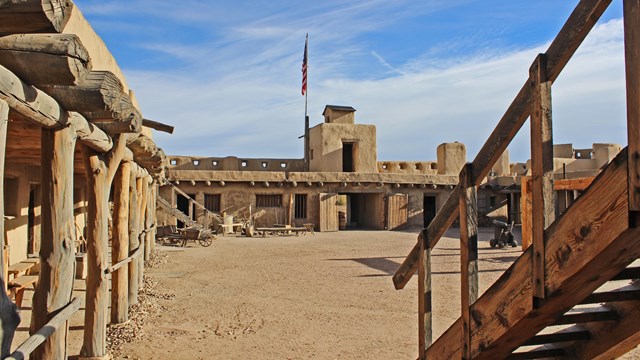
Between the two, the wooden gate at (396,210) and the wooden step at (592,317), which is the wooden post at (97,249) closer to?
the wooden step at (592,317)

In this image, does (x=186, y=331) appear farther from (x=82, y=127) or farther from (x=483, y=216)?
(x=483, y=216)

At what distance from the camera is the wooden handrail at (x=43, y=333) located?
317 centimetres

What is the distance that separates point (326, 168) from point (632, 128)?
25.0 m

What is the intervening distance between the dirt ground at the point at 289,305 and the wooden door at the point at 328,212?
8157 millimetres

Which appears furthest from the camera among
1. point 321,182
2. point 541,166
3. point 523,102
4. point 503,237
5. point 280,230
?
point 321,182

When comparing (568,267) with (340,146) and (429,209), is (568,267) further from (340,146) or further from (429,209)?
(429,209)

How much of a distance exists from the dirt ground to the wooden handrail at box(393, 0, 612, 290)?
350cm

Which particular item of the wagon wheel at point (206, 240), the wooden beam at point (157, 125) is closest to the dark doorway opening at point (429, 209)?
the wagon wheel at point (206, 240)

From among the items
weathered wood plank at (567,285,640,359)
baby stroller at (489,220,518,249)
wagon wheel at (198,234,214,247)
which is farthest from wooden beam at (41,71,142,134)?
baby stroller at (489,220,518,249)

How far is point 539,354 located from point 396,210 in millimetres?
22583

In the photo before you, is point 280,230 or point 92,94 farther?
point 280,230

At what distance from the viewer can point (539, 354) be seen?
3900mm

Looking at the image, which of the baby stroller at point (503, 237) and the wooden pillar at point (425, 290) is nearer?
the wooden pillar at point (425, 290)

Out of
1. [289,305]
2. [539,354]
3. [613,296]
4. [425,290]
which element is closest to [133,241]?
[289,305]
